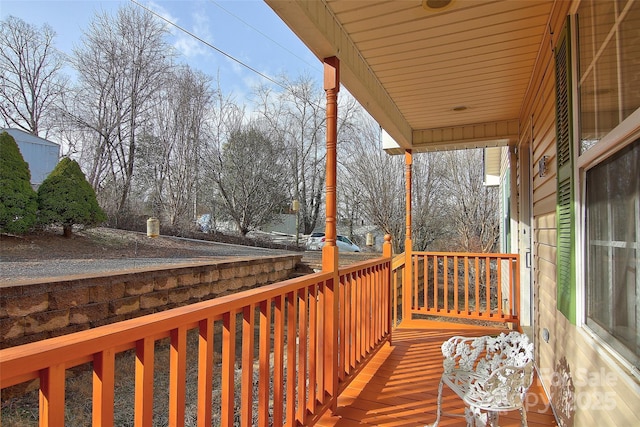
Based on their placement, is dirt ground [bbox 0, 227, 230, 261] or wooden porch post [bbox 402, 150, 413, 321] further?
dirt ground [bbox 0, 227, 230, 261]

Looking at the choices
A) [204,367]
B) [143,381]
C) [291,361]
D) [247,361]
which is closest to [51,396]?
[143,381]

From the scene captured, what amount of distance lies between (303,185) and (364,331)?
14.7 m

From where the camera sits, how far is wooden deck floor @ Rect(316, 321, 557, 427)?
2.17 m

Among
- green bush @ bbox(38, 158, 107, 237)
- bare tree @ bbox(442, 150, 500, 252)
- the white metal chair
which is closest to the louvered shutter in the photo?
the white metal chair

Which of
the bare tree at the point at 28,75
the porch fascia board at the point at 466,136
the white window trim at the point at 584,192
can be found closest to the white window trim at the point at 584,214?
the white window trim at the point at 584,192

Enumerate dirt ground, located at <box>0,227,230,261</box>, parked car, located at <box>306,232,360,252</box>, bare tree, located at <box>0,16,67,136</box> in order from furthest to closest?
parked car, located at <box>306,232,360,252</box> < bare tree, located at <box>0,16,67,136</box> < dirt ground, located at <box>0,227,230,261</box>

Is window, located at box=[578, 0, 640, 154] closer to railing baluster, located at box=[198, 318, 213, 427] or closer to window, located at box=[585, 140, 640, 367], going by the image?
window, located at box=[585, 140, 640, 367]

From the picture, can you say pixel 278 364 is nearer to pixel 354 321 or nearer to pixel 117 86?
pixel 354 321

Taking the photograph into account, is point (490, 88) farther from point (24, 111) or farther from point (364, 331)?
point (24, 111)

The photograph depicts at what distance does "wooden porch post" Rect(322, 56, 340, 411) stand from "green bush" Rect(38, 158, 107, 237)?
298 inches

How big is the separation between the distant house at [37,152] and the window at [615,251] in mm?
13017

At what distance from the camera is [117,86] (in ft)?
40.5

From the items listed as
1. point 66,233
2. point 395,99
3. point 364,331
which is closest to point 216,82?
point 66,233

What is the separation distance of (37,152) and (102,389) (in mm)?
13020
